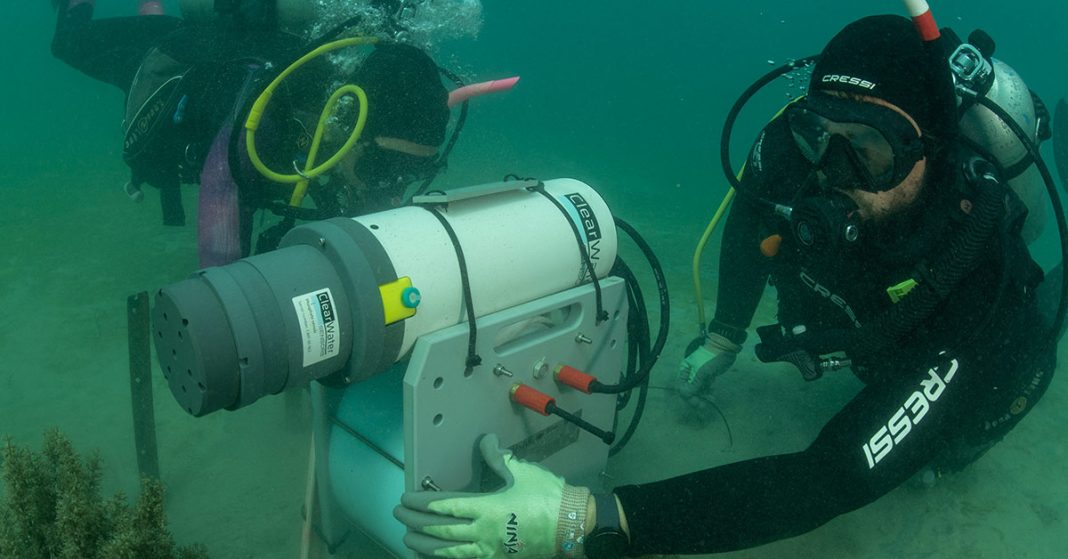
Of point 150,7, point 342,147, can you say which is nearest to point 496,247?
point 342,147

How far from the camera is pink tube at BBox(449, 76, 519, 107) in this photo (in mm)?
3473

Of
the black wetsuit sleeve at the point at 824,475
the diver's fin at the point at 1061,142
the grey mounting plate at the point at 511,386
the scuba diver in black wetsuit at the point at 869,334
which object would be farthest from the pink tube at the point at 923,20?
the diver's fin at the point at 1061,142

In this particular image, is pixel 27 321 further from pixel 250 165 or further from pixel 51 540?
pixel 51 540

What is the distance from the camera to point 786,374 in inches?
169

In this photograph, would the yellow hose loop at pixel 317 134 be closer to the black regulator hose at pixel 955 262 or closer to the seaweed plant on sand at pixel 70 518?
the seaweed plant on sand at pixel 70 518

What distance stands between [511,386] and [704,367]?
1.86 metres

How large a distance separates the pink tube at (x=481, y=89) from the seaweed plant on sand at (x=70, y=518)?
96.6 inches

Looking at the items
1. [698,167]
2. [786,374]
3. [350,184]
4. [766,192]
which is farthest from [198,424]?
[698,167]

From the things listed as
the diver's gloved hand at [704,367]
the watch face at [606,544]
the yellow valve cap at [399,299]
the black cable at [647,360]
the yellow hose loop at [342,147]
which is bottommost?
the diver's gloved hand at [704,367]

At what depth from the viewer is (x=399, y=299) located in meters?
1.81

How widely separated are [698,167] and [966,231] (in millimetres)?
23024

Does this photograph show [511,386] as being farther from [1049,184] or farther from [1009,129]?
[1009,129]

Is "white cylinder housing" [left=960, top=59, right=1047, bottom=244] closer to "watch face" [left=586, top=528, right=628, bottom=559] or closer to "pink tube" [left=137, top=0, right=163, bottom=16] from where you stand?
"watch face" [left=586, top=528, right=628, bottom=559]

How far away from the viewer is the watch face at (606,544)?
6.56ft
